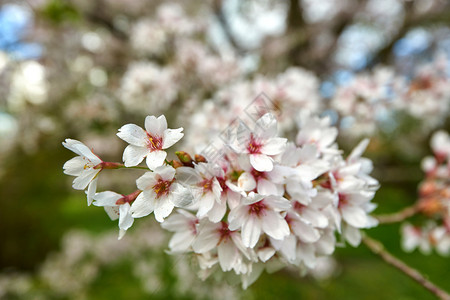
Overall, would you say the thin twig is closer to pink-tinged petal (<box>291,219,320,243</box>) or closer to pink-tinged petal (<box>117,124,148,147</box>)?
pink-tinged petal (<box>291,219,320,243</box>)

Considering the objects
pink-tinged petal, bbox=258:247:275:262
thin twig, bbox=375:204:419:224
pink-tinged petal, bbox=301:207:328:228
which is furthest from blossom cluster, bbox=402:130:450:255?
pink-tinged petal, bbox=258:247:275:262

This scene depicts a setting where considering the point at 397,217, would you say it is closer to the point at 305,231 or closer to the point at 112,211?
the point at 305,231

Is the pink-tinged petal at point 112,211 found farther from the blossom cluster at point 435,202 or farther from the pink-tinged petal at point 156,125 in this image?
the blossom cluster at point 435,202

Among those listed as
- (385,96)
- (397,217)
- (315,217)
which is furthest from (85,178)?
(385,96)

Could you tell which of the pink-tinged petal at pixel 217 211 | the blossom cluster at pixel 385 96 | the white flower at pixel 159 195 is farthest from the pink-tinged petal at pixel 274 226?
the blossom cluster at pixel 385 96

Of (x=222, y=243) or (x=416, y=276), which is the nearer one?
(x=222, y=243)

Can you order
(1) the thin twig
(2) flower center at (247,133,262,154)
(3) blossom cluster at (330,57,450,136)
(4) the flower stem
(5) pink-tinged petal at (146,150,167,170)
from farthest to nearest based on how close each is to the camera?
(3) blossom cluster at (330,57,450,136) → (1) the thin twig → (4) the flower stem → (2) flower center at (247,133,262,154) → (5) pink-tinged petal at (146,150,167,170)
